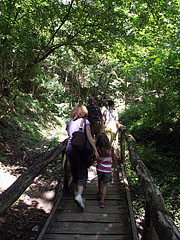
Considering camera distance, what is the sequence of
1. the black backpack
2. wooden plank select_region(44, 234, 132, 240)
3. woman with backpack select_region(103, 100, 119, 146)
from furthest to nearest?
the black backpack < woman with backpack select_region(103, 100, 119, 146) < wooden plank select_region(44, 234, 132, 240)

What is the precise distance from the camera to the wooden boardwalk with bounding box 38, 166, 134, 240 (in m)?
2.94

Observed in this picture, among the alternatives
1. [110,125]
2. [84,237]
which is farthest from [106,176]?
[110,125]

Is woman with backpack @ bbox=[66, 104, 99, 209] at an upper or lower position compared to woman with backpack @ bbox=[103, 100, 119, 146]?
lower

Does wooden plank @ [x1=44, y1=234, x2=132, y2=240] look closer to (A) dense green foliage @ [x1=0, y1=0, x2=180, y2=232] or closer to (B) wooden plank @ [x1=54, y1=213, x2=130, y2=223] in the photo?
(B) wooden plank @ [x1=54, y1=213, x2=130, y2=223]

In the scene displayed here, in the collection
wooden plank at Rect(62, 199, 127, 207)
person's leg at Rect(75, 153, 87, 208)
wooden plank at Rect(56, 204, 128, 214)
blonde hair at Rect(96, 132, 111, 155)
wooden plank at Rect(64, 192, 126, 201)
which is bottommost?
wooden plank at Rect(56, 204, 128, 214)

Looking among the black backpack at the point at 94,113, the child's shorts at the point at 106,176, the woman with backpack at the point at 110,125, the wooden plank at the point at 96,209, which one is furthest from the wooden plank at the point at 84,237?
the black backpack at the point at 94,113

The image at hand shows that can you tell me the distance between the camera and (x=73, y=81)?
20188mm

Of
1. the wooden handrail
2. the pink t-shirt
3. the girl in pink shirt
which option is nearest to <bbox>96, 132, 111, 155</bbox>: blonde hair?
the girl in pink shirt

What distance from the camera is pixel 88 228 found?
10.2ft

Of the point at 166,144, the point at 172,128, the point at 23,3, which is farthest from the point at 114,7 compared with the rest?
the point at 166,144

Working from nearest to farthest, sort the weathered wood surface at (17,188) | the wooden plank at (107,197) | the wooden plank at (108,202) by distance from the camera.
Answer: the weathered wood surface at (17,188), the wooden plank at (108,202), the wooden plank at (107,197)

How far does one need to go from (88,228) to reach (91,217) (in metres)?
0.27

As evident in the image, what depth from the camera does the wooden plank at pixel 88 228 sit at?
3.01 m

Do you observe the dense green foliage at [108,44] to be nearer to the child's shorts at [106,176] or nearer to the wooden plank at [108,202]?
the wooden plank at [108,202]
